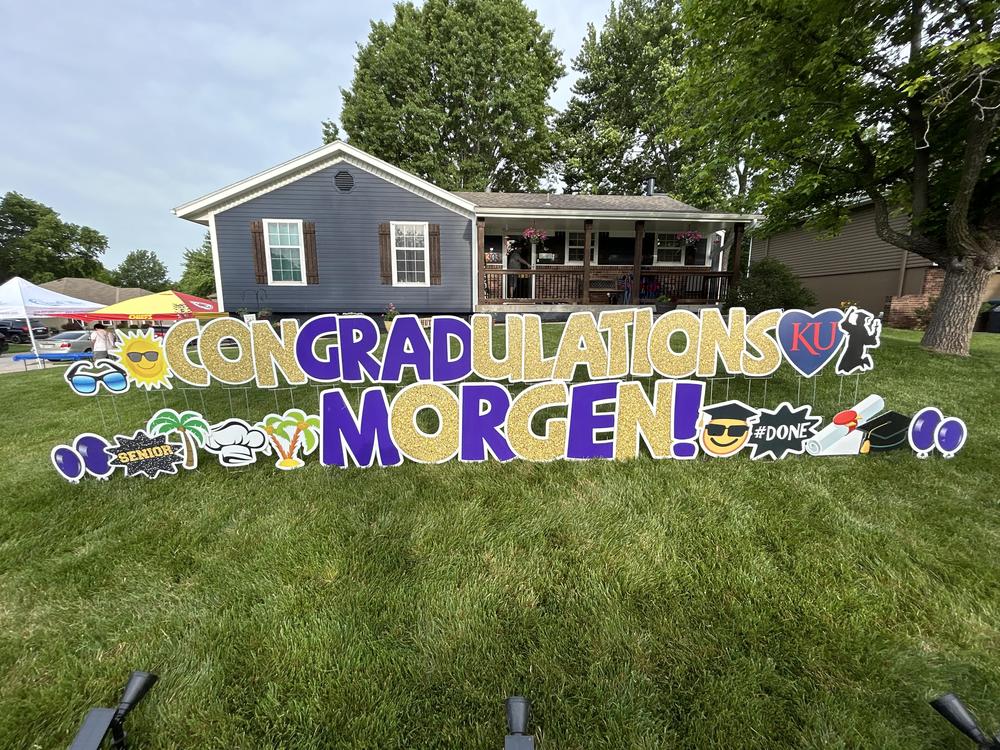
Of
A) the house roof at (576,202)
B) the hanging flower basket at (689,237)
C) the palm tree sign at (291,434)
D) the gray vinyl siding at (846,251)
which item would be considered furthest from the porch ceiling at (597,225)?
the palm tree sign at (291,434)

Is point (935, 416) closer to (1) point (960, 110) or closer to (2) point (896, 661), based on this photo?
(2) point (896, 661)

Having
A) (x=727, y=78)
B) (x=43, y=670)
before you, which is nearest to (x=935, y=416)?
(x=43, y=670)

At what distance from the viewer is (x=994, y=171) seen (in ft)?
21.1

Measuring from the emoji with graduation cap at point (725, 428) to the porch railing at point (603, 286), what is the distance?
30.6ft

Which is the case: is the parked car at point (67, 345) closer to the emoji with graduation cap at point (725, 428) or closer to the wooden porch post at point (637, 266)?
the wooden porch post at point (637, 266)

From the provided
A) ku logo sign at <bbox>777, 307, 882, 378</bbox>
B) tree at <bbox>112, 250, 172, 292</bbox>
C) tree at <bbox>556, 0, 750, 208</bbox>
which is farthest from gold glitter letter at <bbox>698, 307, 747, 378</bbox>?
tree at <bbox>112, 250, 172, 292</bbox>

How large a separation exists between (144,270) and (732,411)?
10921cm

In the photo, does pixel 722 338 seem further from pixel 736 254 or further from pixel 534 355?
pixel 736 254

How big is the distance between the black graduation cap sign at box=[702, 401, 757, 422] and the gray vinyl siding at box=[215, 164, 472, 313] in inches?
401

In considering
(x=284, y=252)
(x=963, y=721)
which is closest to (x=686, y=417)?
(x=963, y=721)

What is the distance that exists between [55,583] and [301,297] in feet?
36.6

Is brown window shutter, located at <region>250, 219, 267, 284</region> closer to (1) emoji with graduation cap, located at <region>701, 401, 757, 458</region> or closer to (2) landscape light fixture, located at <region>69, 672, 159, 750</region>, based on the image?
(1) emoji with graduation cap, located at <region>701, 401, 757, 458</region>

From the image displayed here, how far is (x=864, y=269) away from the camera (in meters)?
16.1

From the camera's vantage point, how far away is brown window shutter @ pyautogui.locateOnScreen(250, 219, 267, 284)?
452 inches
